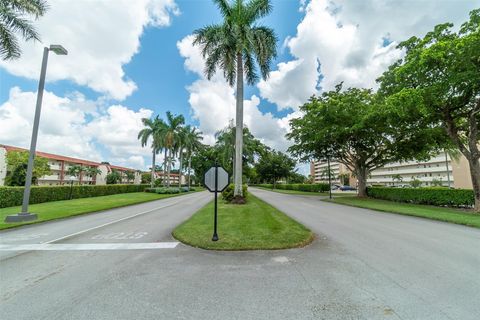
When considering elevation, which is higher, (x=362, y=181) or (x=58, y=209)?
(x=362, y=181)

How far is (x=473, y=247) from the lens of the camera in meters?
5.87

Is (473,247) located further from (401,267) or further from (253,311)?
(253,311)

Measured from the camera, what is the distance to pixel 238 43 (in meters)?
13.9

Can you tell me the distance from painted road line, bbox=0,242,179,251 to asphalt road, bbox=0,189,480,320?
27 millimetres

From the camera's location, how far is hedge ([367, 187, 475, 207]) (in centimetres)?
1535

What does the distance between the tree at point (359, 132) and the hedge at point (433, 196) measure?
3.66 meters

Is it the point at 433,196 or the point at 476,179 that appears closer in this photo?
the point at 476,179

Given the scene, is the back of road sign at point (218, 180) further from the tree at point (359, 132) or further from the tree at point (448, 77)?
the tree at point (359, 132)

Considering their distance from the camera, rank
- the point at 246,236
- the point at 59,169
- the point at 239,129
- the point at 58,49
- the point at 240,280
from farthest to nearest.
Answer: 1. the point at 59,169
2. the point at 239,129
3. the point at 58,49
4. the point at 246,236
5. the point at 240,280

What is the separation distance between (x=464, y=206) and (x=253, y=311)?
20.6 meters

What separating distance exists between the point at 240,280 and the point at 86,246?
480 centimetres

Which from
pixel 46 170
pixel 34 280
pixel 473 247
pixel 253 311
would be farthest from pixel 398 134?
pixel 46 170

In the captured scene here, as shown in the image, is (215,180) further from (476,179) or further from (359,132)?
(359,132)

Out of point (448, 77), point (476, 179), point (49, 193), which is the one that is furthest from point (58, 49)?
point (476, 179)
